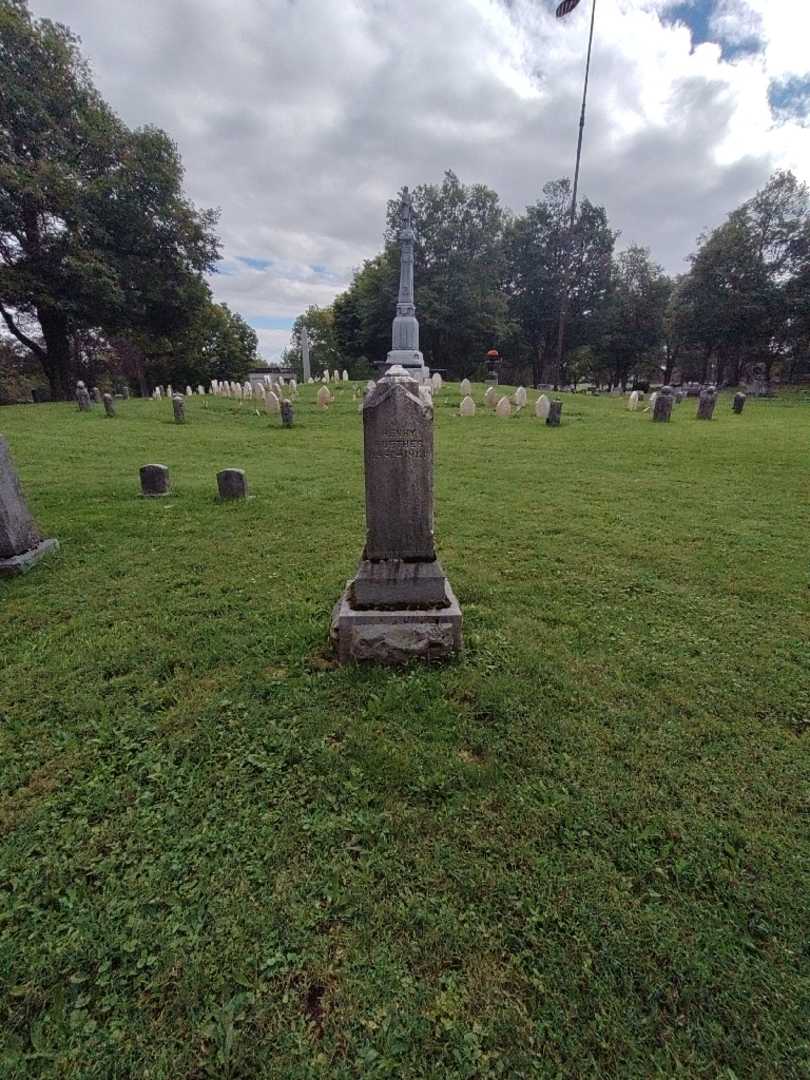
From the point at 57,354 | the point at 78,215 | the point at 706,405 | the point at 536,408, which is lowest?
the point at 536,408

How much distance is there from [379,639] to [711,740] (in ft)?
6.46

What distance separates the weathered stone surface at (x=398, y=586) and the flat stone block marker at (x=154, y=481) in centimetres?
495


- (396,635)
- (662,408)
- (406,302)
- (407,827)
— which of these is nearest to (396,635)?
(396,635)

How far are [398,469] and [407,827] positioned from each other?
209cm

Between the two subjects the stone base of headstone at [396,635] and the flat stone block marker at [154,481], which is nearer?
the stone base of headstone at [396,635]

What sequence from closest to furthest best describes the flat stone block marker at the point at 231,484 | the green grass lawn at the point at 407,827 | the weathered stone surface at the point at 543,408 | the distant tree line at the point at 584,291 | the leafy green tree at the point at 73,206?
the green grass lawn at the point at 407,827 → the flat stone block marker at the point at 231,484 → the weathered stone surface at the point at 543,408 → the leafy green tree at the point at 73,206 → the distant tree line at the point at 584,291

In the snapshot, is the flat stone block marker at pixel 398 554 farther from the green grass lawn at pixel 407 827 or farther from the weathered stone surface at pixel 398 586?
the green grass lawn at pixel 407 827

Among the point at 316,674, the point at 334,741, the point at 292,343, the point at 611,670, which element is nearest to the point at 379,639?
the point at 316,674

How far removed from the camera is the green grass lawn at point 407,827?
1.55 meters

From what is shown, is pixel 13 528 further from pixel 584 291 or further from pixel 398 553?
pixel 584 291

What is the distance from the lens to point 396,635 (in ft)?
10.5

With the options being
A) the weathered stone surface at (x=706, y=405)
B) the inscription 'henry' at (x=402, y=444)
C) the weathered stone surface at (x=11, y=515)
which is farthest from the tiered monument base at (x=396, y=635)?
the weathered stone surface at (x=706, y=405)

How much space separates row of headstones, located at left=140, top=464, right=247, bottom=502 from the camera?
6.78m

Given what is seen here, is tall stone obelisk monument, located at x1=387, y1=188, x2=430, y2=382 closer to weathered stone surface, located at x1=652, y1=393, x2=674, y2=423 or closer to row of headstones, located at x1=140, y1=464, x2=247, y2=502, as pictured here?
weathered stone surface, located at x1=652, y1=393, x2=674, y2=423
